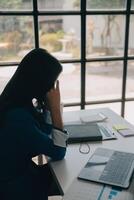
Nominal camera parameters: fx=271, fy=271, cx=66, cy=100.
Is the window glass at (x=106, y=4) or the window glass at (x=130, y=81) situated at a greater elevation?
the window glass at (x=106, y=4)

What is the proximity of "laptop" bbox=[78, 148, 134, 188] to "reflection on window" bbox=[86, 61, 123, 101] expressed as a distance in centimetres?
143

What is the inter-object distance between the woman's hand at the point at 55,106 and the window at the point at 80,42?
1.09 m

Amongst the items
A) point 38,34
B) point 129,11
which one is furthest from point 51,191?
point 129,11

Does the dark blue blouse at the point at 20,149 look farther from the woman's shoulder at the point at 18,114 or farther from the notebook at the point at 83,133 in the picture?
the notebook at the point at 83,133

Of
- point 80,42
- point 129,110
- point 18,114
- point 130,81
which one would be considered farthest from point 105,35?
point 18,114

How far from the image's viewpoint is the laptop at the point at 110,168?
124cm

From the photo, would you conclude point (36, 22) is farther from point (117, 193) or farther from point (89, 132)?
point (117, 193)

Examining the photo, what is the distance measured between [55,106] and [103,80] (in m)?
1.41

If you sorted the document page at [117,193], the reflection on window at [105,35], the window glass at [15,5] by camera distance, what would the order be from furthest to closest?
the reflection on window at [105,35] → the window glass at [15,5] → the document page at [117,193]

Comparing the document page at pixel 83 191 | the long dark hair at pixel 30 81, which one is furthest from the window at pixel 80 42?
the document page at pixel 83 191

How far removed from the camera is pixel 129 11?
274 cm

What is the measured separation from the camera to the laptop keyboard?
49.0 inches

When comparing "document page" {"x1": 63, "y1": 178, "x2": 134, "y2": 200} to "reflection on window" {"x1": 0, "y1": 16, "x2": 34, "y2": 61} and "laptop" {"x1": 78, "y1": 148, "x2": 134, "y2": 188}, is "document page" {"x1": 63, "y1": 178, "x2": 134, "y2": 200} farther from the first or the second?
"reflection on window" {"x1": 0, "y1": 16, "x2": 34, "y2": 61}

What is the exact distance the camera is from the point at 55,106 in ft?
5.34
